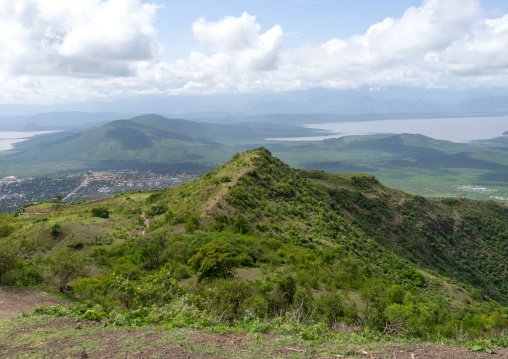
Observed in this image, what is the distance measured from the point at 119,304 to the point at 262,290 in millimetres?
7882

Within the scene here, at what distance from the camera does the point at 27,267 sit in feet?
61.2

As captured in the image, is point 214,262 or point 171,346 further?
point 214,262

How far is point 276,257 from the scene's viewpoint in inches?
966

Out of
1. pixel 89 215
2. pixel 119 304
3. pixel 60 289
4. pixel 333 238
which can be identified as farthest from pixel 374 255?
pixel 89 215

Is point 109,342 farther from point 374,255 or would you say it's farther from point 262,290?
point 374,255

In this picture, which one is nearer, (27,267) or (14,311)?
(14,311)

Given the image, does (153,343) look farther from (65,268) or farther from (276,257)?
(276,257)

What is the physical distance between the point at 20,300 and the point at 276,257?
16957mm

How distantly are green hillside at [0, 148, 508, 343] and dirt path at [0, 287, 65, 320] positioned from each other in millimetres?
1377

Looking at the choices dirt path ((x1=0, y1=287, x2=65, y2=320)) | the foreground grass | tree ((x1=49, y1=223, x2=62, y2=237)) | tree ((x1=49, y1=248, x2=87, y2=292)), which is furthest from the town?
the foreground grass

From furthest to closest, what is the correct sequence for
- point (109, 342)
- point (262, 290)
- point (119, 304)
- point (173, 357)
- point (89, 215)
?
point (89, 215), point (262, 290), point (119, 304), point (109, 342), point (173, 357)

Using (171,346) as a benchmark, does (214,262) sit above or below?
below

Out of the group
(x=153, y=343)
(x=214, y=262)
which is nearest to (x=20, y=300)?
(x=153, y=343)

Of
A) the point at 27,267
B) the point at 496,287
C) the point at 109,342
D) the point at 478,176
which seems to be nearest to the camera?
the point at 109,342
